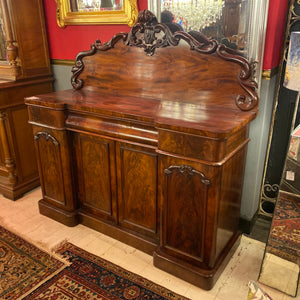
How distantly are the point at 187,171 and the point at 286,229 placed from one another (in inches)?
31.0

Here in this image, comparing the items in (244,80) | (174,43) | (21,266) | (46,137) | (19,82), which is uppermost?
(174,43)

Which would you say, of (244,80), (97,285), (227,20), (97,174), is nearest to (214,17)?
(227,20)

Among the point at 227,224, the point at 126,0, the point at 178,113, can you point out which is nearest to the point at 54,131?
the point at 178,113

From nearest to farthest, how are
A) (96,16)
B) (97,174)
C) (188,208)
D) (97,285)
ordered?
(188,208)
(97,285)
(97,174)
(96,16)

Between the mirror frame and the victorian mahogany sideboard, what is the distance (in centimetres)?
28

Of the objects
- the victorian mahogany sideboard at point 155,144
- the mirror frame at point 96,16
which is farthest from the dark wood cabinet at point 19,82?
the victorian mahogany sideboard at point 155,144

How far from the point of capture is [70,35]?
3.03 m

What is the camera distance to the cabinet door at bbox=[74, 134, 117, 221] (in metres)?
2.31

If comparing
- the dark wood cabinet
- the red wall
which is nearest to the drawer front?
the red wall

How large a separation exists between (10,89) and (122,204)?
159cm

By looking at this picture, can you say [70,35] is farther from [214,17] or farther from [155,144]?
[155,144]

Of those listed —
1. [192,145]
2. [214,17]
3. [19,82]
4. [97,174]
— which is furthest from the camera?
[19,82]

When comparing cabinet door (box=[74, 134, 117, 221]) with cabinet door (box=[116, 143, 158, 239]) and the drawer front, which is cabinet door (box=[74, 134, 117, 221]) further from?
the drawer front

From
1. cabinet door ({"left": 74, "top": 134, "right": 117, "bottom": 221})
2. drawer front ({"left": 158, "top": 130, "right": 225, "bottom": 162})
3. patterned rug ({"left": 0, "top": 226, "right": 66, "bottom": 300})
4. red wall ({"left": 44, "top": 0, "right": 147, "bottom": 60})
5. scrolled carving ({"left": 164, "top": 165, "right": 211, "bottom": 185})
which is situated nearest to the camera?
drawer front ({"left": 158, "top": 130, "right": 225, "bottom": 162})
